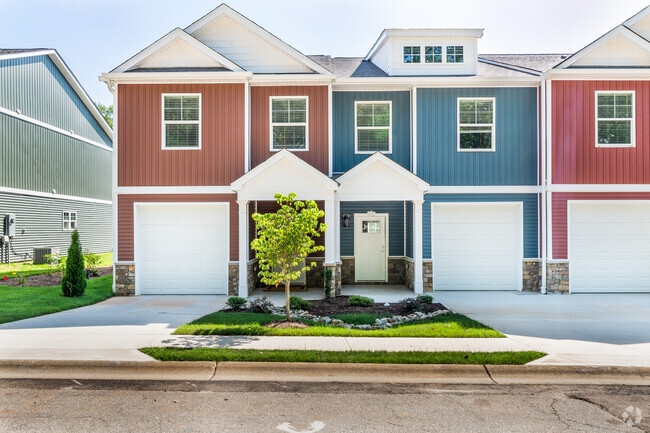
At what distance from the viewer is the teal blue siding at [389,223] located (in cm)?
1485

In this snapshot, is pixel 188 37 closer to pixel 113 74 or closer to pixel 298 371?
pixel 113 74

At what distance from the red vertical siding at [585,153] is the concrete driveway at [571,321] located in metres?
3.40

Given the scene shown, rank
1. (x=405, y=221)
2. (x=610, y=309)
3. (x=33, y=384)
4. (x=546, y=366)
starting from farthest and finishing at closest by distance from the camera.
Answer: (x=405, y=221) → (x=610, y=309) → (x=546, y=366) → (x=33, y=384)

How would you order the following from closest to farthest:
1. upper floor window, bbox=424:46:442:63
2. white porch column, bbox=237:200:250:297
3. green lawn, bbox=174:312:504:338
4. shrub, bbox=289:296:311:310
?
1. green lawn, bbox=174:312:504:338
2. shrub, bbox=289:296:311:310
3. white porch column, bbox=237:200:250:297
4. upper floor window, bbox=424:46:442:63

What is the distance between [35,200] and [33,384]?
18.8m

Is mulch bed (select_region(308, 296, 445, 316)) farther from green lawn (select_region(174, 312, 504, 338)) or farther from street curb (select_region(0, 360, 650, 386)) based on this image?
street curb (select_region(0, 360, 650, 386))

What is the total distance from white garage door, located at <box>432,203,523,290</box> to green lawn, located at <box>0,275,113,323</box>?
9651 millimetres

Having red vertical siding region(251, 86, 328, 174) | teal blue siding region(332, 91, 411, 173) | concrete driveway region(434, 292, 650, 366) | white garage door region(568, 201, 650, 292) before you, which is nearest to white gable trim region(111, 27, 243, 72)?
red vertical siding region(251, 86, 328, 174)

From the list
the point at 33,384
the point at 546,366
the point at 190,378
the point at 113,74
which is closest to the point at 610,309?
the point at 546,366

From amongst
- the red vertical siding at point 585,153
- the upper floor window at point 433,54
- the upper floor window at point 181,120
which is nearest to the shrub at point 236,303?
the upper floor window at point 181,120

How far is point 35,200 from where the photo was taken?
21.6 meters

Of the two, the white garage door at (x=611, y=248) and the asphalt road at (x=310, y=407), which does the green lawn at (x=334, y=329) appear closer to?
the asphalt road at (x=310, y=407)

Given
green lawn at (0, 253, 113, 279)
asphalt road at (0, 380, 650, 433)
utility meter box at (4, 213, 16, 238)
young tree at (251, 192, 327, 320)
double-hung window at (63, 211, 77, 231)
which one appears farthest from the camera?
double-hung window at (63, 211, 77, 231)

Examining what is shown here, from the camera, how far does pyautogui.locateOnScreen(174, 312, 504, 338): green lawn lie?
7.93 meters
